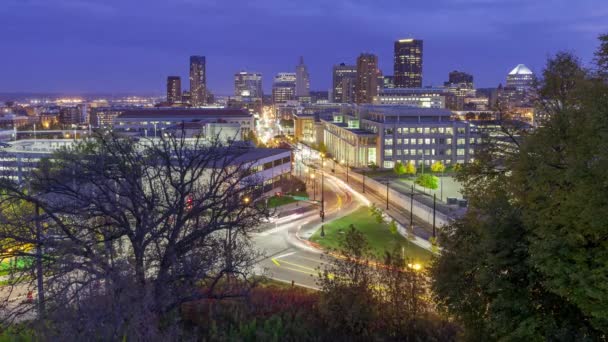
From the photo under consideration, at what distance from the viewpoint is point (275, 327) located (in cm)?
1711

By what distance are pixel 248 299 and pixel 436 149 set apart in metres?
71.9

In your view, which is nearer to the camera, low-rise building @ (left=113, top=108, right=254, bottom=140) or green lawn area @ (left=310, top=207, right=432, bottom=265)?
green lawn area @ (left=310, top=207, right=432, bottom=265)

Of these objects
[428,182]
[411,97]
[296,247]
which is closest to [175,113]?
[411,97]

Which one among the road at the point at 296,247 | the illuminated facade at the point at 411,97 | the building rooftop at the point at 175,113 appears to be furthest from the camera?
the illuminated facade at the point at 411,97

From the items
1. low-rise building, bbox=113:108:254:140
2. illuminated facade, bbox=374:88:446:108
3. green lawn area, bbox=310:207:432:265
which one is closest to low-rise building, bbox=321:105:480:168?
green lawn area, bbox=310:207:432:265

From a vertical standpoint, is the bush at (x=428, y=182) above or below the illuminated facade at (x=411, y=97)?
below

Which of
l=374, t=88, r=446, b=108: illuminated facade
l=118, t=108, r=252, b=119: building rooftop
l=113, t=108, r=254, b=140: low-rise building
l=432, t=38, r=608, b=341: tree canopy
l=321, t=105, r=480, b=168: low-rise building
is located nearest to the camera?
l=432, t=38, r=608, b=341: tree canopy

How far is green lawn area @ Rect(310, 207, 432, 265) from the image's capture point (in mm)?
35875

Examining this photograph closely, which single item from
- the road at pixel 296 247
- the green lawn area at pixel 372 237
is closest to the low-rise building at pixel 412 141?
the road at pixel 296 247

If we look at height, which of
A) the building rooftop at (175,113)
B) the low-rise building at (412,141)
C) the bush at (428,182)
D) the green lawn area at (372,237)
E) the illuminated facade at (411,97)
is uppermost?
the illuminated facade at (411,97)

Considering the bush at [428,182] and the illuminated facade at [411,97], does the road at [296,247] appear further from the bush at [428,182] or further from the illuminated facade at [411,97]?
the illuminated facade at [411,97]

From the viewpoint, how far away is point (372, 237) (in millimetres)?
40031

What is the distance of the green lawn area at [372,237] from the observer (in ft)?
118

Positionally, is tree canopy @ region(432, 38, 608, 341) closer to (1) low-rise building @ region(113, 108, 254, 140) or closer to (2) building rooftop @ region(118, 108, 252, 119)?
(1) low-rise building @ region(113, 108, 254, 140)
